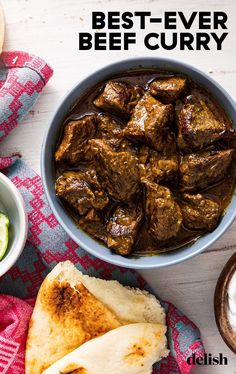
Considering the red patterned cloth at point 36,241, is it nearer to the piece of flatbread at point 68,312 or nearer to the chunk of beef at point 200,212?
the piece of flatbread at point 68,312

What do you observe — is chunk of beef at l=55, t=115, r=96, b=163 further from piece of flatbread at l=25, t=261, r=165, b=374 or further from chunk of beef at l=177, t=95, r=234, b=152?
piece of flatbread at l=25, t=261, r=165, b=374

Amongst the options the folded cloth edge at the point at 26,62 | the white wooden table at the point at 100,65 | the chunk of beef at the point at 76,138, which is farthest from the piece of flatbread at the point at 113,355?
the folded cloth edge at the point at 26,62

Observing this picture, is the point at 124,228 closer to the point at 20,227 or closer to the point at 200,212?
the point at 200,212

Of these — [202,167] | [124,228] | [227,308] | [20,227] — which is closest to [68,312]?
[20,227]

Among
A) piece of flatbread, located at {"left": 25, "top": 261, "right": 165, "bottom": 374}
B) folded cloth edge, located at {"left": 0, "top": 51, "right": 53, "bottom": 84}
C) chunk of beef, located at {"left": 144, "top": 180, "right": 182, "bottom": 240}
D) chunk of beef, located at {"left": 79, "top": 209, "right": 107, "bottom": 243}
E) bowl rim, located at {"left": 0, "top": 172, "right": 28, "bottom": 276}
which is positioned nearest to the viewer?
chunk of beef, located at {"left": 144, "top": 180, "right": 182, "bottom": 240}

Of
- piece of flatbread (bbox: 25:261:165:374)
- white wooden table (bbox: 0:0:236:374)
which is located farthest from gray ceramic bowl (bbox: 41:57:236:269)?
white wooden table (bbox: 0:0:236:374)

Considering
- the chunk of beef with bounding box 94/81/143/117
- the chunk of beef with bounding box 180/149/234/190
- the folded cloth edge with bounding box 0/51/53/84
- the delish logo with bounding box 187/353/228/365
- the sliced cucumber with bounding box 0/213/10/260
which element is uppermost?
the chunk of beef with bounding box 94/81/143/117

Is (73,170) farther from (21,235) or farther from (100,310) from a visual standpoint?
(100,310)
